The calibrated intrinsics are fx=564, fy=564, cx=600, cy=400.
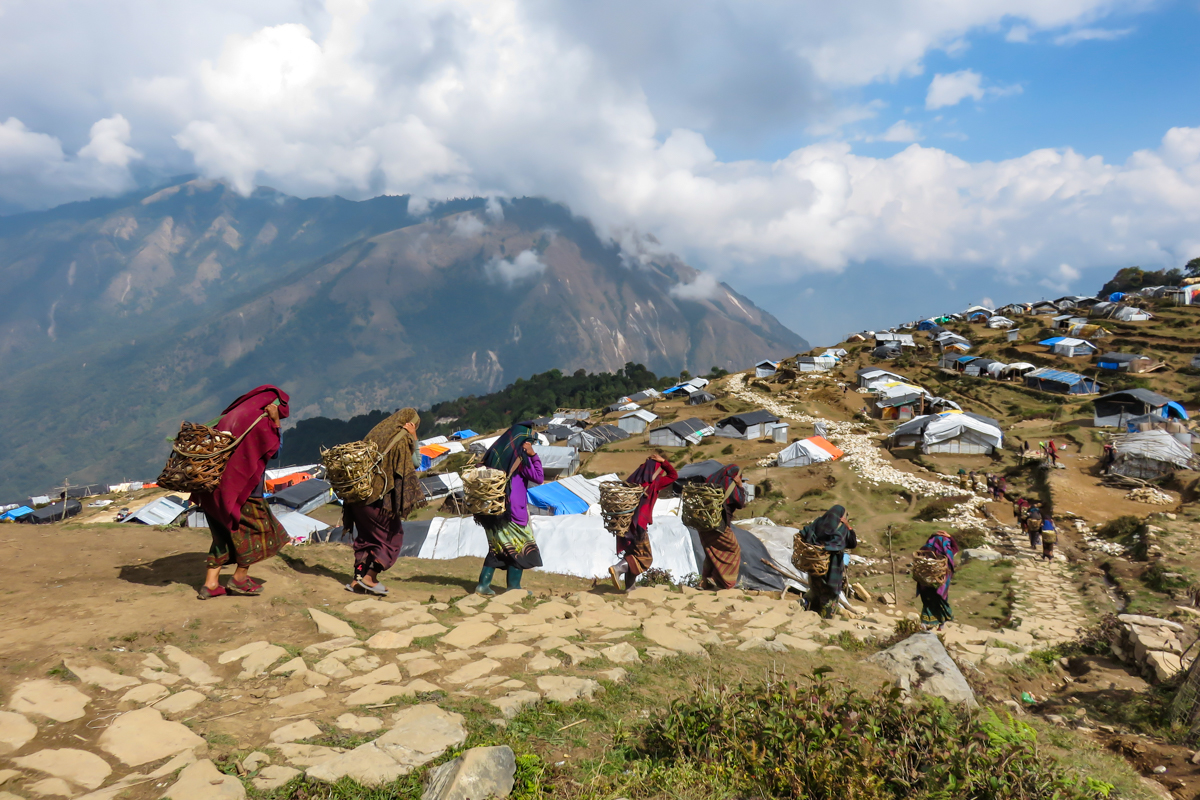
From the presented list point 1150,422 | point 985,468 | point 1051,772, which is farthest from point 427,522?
point 1150,422

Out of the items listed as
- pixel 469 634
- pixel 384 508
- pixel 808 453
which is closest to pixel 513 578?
pixel 384 508

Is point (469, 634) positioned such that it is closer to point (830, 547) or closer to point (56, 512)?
point (830, 547)

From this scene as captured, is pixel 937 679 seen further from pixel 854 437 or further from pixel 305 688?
pixel 854 437

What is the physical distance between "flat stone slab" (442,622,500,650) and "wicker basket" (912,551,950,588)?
669 cm

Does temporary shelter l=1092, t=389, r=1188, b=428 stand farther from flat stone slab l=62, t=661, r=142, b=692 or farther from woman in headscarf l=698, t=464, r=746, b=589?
flat stone slab l=62, t=661, r=142, b=692

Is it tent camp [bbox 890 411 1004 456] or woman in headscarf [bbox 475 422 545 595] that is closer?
woman in headscarf [bbox 475 422 545 595]

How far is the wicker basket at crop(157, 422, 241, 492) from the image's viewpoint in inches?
215

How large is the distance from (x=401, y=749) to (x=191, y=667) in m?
2.26

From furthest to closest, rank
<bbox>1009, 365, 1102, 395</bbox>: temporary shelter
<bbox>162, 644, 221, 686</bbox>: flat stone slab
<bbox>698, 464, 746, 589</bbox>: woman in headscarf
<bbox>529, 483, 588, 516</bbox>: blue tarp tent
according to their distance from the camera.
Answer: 1. <bbox>1009, 365, 1102, 395</bbox>: temporary shelter
2. <bbox>529, 483, 588, 516</bbox>: blue tarp tent
3. <bbox>698, 464, 746, 589</bbox>: woman in headscarf
4. <bbox>162, 644, 221, 686</bbox>: flat stone slab

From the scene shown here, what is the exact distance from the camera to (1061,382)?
143 feet

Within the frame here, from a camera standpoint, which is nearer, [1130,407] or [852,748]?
[852,748]

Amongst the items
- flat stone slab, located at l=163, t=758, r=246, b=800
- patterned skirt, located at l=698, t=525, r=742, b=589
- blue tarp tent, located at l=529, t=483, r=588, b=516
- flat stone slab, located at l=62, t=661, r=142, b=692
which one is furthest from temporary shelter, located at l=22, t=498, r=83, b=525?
flat stone slab, located at l=163, t=758, r=246, b=800

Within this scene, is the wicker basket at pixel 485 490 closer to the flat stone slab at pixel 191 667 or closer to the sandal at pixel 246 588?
the sandal at pixel 246 588

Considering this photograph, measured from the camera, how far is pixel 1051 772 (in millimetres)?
3230
